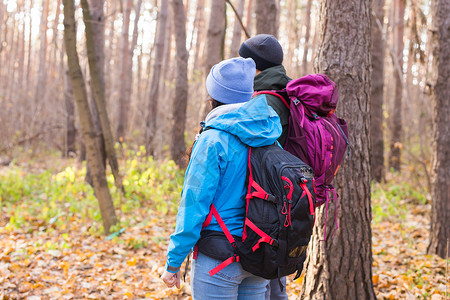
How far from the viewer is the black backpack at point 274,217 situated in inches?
76.6

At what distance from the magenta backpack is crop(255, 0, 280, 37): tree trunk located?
479 centimetres

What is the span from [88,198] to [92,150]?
2.11 metres

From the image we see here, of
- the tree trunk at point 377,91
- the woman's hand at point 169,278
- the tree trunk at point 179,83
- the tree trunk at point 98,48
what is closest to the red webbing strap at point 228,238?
the woman's hand at point 169,278

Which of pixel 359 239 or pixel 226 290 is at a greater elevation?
pixel 226 290

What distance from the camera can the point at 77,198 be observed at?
25.1ft

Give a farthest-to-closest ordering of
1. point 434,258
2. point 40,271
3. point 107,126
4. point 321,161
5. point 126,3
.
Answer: point 126,3, point 107,126, point 434,258, point 40,271, point 321,161

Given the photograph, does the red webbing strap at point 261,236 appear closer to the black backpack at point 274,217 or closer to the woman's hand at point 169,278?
the black backpack at point 274,217

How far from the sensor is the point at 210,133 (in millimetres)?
2025

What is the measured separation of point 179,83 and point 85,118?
184 inches

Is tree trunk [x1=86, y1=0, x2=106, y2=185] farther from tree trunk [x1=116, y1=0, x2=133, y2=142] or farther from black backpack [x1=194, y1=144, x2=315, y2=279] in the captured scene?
black backpack [x1=194, y1=144, x2=315, y2=279]

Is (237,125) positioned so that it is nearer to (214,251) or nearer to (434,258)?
(214,251)

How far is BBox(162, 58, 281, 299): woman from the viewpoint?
196 cm

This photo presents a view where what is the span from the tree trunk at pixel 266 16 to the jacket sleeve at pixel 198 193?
5435 millimetres

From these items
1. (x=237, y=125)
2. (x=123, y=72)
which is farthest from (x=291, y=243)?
(x=123, y=72)
